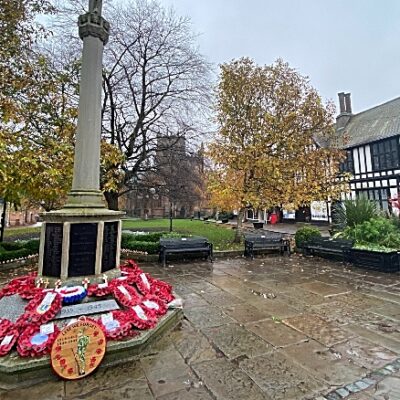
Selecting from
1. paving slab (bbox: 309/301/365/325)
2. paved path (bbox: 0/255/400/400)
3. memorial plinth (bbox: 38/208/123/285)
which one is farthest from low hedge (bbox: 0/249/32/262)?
paving slab (bbox: 309/301/365/325)

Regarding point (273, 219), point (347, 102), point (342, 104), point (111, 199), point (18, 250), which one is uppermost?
point (347, 102)

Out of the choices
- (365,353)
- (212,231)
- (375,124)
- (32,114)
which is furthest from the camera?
(375,124)

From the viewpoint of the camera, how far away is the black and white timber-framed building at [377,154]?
18.7 m

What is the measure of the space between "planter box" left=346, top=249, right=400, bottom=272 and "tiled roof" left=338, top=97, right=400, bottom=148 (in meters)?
12.3

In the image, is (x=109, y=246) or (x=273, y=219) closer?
(x=109, y=246)

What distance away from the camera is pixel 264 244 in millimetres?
10375

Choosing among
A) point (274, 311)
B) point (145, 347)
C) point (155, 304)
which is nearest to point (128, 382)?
point (145, 347)

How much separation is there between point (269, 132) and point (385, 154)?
1336 centimetres

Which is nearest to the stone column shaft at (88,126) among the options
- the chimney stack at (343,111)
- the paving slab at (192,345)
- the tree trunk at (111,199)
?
the paving slab at (192,345)

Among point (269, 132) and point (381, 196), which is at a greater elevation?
point (269, 132)

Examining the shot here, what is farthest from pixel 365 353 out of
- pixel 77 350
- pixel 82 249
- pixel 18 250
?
pixel 18 250

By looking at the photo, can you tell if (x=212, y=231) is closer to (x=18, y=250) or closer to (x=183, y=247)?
(x=183, y=247)

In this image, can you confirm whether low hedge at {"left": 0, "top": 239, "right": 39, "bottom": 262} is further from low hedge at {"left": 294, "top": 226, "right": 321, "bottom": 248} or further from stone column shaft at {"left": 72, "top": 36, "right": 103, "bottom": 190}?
low hedge at {"left": 294, "top": 226, "right": 321, "bottom": 248}

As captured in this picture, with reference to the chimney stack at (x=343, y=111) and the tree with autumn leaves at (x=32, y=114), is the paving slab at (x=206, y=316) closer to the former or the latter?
the tree with autumn leaves at (x=32, y=114)
